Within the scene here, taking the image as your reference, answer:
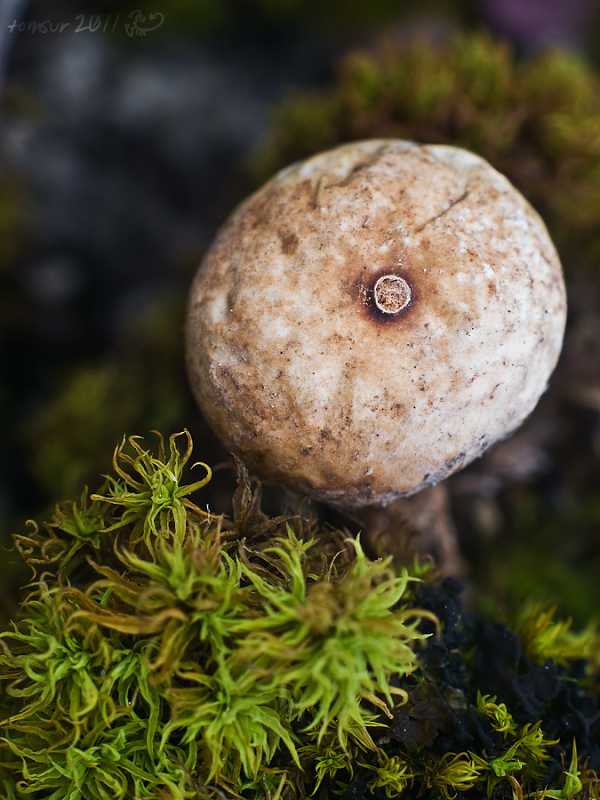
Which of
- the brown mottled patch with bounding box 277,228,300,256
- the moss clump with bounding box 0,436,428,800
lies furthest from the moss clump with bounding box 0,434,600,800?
the brown mottled patch with bounding box 277,228,300,256

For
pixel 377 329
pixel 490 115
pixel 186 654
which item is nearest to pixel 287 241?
pixel 377 329

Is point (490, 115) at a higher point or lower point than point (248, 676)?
higher

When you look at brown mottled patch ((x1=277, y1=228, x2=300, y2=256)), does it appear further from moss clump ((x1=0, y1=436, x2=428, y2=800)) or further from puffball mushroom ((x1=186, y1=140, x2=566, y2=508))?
moss clump ((x1=0, y1=436, x2=428, y2=800))

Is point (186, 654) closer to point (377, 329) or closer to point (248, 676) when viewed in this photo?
point (248, 676)

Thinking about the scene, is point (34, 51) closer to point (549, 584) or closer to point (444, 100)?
point (444, 100)

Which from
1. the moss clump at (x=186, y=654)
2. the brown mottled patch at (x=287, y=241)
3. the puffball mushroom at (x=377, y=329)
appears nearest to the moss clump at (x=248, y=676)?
the moss clump at (x=186, y=654)
